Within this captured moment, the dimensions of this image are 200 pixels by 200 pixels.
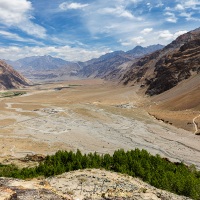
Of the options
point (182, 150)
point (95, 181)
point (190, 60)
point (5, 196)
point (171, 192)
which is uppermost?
point (190, 60)

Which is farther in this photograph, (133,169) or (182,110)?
(182,110)

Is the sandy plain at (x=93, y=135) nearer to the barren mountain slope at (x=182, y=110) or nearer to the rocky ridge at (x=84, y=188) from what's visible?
the barren mountain slope at (x=182, y=110)

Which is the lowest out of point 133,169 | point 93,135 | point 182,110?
point 93,135

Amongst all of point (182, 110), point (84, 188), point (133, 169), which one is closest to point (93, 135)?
point (182, 110)

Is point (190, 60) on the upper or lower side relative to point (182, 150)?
upper

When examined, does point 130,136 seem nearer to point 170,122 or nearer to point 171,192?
point 170,122

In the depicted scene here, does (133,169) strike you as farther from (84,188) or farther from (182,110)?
(182,110)

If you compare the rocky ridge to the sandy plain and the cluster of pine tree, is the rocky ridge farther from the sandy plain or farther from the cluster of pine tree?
the sandy plain

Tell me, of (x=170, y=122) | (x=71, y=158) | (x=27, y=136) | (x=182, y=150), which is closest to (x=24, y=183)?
(x=71, y=158)

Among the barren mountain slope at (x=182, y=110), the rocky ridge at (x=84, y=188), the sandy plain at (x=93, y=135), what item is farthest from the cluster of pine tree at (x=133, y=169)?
the barren mountain slope at (x=182, y=110)
